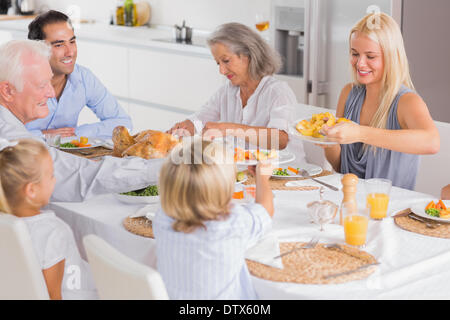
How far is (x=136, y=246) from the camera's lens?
182cm

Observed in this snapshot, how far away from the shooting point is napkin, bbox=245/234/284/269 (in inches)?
63.0

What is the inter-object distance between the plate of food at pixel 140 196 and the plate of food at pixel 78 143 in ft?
2.30

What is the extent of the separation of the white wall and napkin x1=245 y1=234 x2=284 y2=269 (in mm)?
3120

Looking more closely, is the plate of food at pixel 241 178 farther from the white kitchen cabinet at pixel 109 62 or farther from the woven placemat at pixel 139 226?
the white kitchen cabinet at pixel 109 62

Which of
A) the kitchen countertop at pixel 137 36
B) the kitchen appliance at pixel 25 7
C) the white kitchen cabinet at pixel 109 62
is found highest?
the kitchen appliance at pixel 25 7

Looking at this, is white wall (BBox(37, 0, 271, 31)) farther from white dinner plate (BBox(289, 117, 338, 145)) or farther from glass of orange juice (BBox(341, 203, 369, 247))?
glass of orange juice (BBox(341, 203, 369, 247))

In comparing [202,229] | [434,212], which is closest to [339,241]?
[434,212]

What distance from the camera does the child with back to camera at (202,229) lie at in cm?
150

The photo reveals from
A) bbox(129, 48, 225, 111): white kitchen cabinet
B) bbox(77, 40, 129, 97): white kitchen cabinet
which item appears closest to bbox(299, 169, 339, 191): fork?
bbox(129, 48, 225, 111): white kitchen cabinet

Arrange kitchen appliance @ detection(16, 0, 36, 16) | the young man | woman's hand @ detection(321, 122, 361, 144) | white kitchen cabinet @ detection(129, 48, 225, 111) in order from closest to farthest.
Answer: woman's hand @ detection(321, 122, 361, 144) < the young man < white kitchen cabinet @ detection(129, 48, 225, 111) < kitchen appliance @ detection(16, 0, 36, 16)

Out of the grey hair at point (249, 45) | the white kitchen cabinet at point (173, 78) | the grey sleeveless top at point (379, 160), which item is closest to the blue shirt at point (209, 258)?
the grey sleeveless top at point (379, 160)

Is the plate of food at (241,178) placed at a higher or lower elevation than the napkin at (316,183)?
higher

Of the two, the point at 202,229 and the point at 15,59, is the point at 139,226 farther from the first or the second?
the point at 15,59
